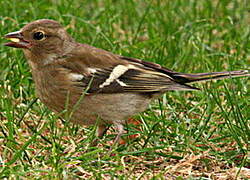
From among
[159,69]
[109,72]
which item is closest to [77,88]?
[109,72]

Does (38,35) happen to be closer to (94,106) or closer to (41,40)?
(41,40)

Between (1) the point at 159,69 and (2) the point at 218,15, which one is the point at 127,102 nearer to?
(1) the point at 159,69

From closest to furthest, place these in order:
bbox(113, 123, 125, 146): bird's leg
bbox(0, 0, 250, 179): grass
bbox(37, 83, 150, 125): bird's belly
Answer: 1. bbox(0, 0, 250, 179): grass
2. bbox(37, 83, 150, 125): bird's belly
3. bbox(113, 123, 125, 146): bird's leg

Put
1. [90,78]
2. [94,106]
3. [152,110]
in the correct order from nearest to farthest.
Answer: [94,106] → [90,78] → [152,110]

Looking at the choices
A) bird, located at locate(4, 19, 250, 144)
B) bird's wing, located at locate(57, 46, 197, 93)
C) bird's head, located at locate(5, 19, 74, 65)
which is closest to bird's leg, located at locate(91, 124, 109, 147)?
bird, located at locate(4, 19, 250, 144)

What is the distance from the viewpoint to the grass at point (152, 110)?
4.44 meters

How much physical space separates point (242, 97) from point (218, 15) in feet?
9.84

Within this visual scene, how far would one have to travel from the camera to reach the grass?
4438 mm

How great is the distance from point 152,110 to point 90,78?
934 mm

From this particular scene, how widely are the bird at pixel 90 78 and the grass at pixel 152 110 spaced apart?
0.17 metres

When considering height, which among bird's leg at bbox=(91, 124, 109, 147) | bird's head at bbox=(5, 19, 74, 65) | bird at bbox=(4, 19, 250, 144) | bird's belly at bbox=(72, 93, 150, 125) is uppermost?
bird's head at bbox=(5, 19, 74, 65)

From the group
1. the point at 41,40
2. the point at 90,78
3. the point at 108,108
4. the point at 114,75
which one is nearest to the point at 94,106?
the point at 108,108

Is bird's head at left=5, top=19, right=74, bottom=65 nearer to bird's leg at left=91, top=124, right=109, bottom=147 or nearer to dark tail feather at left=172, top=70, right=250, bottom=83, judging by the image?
bird's leg at left=91, top=124, right=109, bottom=147

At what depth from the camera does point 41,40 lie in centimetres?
532
